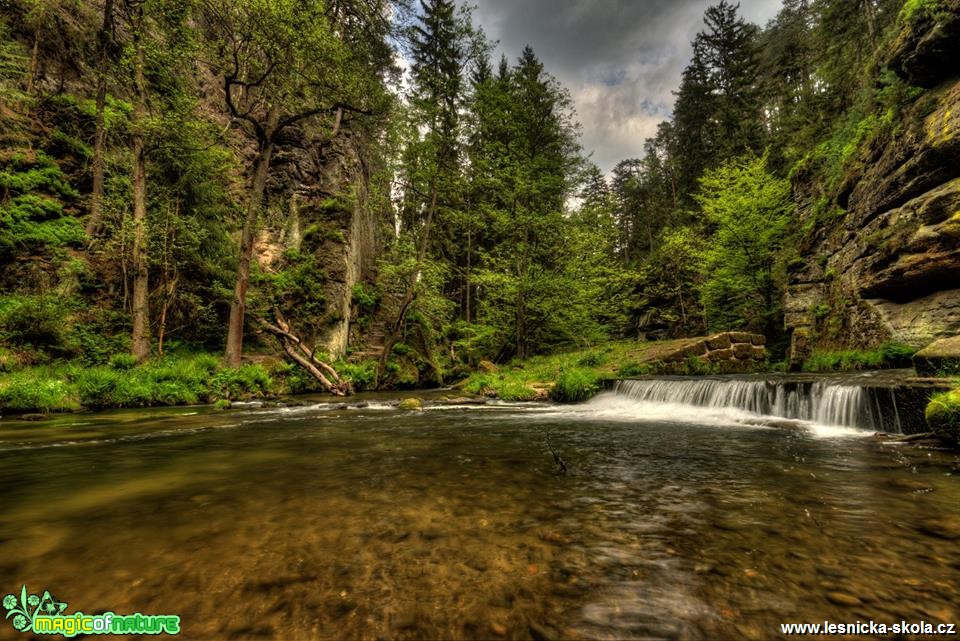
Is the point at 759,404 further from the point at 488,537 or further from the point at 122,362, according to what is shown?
the point at 122,362

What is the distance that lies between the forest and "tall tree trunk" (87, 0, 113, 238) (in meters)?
0.08

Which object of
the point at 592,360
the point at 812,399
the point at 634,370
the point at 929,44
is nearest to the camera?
the point at 812,399

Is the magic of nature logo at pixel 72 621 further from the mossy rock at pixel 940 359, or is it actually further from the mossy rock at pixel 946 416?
the mossy rock at pixel 940 359

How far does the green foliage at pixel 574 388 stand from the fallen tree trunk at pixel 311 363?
7320mm

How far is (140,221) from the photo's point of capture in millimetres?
11633

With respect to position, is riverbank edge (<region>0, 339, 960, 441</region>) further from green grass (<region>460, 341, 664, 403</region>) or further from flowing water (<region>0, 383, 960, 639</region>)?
flowing water (<region>0, 383, 960, 639</region>)

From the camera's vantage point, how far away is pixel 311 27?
37.0ft

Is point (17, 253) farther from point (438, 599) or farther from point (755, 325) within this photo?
point (755, 325)

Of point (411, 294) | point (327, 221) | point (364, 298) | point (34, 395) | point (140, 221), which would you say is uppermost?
point (327, 221)

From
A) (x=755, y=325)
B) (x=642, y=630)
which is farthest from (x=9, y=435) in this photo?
(x=755, y=325)

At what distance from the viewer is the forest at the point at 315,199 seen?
11102mm

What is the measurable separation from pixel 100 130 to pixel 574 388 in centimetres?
1771

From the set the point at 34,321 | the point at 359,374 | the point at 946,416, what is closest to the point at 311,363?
the point at 359,374

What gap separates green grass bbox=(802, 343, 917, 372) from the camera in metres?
9.46
